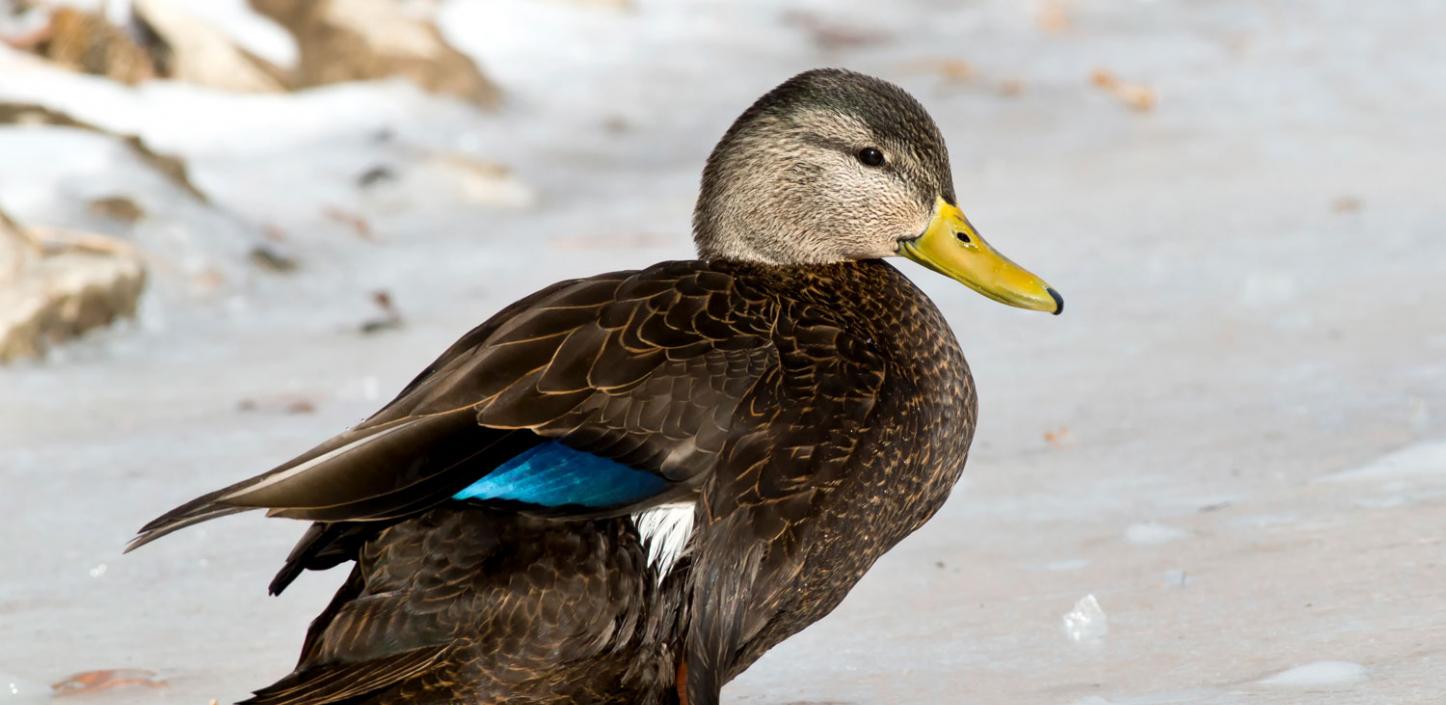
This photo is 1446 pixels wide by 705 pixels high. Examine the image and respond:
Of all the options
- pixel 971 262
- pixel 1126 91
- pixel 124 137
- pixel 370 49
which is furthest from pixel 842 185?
pixel 1126 91

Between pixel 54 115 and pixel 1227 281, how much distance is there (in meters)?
3.86

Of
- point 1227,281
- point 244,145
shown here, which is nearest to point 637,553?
point 1227,281

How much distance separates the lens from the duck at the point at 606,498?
9.48 feet

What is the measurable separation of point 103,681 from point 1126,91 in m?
6.39

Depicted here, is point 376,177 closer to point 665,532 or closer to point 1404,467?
point 1404,467

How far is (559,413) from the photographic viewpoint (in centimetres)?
297

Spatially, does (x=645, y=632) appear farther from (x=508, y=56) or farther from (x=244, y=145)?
(x=508, y=56)

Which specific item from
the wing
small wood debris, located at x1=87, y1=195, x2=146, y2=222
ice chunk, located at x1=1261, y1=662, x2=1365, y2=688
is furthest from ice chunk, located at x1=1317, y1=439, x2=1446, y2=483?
small wood debris, located at x1=87, y1=195, x2=146, y2=222

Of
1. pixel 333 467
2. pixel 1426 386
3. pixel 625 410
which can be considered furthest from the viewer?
pixel 1426 386

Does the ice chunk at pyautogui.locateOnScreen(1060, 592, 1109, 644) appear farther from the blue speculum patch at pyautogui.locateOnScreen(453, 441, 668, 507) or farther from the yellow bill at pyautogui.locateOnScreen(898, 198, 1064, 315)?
the blue speculum patch at pyautogui.locateOnScreen(453, 441, 668, 507)

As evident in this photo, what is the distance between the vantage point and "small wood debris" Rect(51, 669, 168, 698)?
11.4ft

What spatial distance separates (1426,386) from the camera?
484cm

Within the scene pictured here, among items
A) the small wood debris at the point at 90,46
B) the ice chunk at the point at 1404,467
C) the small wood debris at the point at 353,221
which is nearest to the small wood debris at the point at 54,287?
the small wood debris at the point at 353,221

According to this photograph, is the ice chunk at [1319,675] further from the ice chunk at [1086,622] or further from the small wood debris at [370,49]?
the small wood debris at [370,49]
